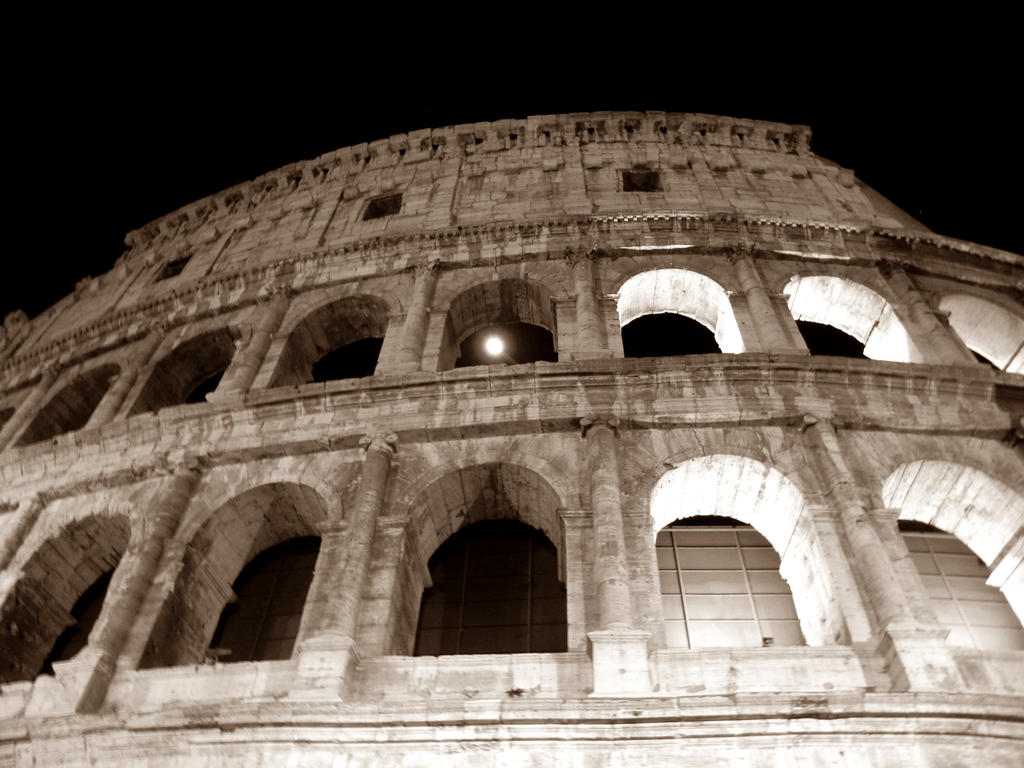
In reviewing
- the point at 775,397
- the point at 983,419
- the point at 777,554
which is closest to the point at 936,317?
the point at 983,419

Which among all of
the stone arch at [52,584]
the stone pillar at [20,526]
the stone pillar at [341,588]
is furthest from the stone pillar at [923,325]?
the stone pillar at [20,526]

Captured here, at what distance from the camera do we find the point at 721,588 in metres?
8.95

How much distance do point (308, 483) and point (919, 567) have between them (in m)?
7.54

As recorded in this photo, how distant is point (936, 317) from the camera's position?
1159cm

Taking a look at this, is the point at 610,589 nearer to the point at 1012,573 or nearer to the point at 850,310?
the point at 1012,573

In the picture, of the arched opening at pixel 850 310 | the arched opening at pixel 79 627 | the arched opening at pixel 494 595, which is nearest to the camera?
the arched opening at pixel 494 595

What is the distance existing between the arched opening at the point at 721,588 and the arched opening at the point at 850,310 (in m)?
4.51

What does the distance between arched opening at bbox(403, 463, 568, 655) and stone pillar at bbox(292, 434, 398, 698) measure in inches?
21.9

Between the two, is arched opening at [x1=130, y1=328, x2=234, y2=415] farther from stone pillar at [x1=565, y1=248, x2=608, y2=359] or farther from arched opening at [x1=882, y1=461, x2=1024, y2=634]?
arched opening at [x1=882, y1=461, x2=1024, y2=634]

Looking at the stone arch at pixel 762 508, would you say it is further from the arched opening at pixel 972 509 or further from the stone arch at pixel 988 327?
the stone arch at pixel 988 327

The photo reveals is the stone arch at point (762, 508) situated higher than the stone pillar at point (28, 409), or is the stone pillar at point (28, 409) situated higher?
the stone pillar at point (28, 409)

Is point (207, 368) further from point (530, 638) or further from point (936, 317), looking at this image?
point (936, 317)

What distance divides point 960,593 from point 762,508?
2.51 m

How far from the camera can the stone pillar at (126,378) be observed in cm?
1220
